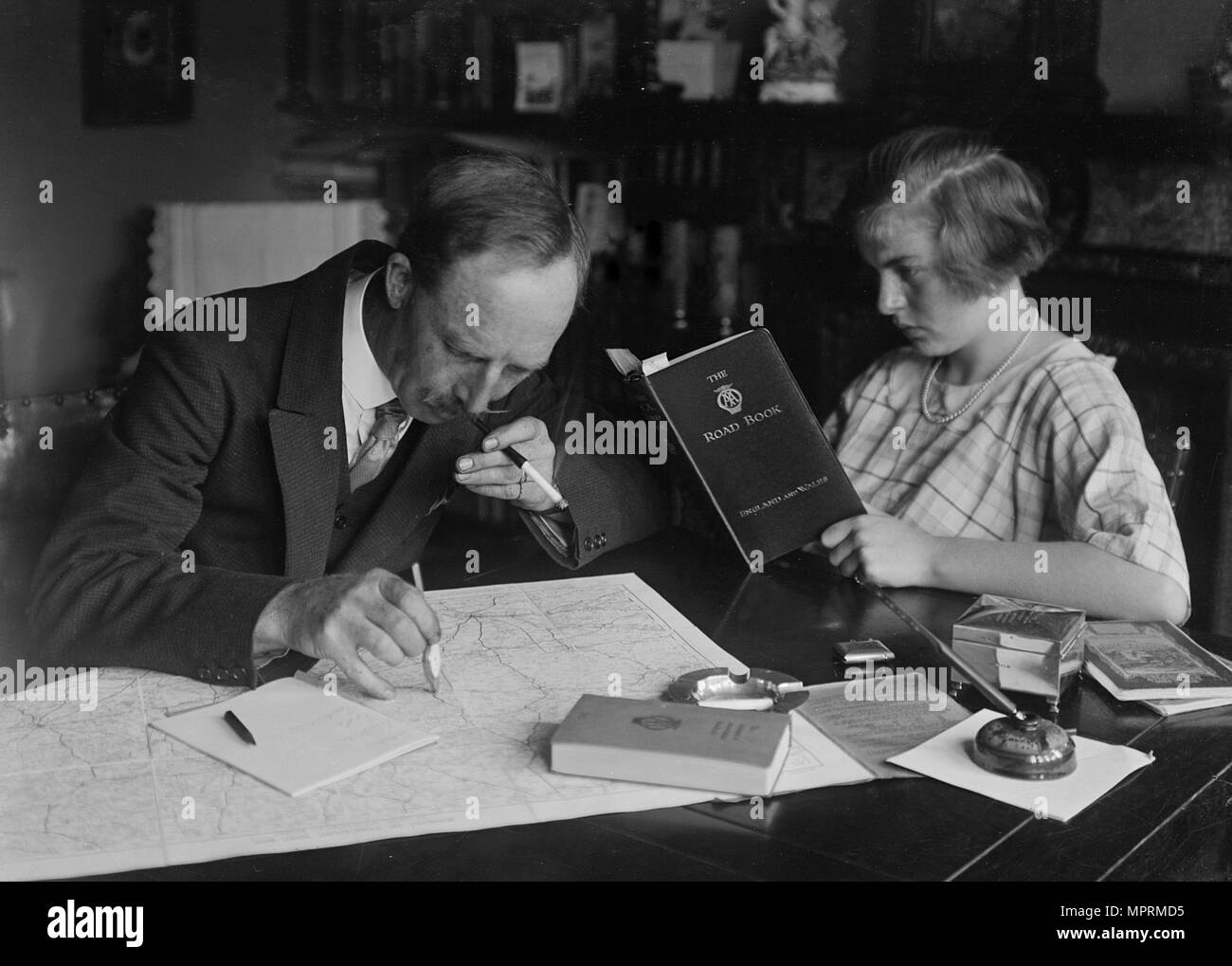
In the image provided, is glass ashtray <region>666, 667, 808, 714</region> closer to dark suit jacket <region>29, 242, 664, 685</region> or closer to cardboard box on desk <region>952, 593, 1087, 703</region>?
cardboard box on desk <region>952, 593, 1087, 703</region>

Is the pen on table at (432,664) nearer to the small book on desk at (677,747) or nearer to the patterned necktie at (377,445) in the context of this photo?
the small book on desk at (677,747)

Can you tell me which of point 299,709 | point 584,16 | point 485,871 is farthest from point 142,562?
point 584,16

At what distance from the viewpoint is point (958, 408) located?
7.98 feet

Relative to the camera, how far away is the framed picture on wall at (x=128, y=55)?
245 cm

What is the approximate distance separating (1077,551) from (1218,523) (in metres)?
0.86

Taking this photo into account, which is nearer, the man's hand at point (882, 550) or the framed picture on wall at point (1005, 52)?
the man's hand at point (882, 550)

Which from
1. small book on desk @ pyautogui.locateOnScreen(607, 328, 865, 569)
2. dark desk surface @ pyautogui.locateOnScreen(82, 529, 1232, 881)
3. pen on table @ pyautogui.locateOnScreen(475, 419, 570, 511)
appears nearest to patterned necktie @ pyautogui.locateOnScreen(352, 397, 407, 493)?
pen on table @ pyautogui.locateOnScreen(475, 419, 570, 511)

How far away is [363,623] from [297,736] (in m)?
0.18

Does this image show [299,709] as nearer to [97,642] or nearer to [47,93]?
[97,642]

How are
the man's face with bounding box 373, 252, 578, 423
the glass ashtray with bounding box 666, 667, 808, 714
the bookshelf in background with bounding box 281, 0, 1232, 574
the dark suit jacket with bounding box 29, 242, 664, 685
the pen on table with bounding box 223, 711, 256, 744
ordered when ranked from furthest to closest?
1. the bookshelf in background with bounding box 281, 0, 1232, 574
2. the man's face with bounding box 373, 252, 578, 423
3. the dark suit jacket with bounding box 29, 242, 664, 685
4. the glass ashtray with bounding box 666, 667, 808, 714
5. the pen on table with bounding box 223, 711, 256, 744

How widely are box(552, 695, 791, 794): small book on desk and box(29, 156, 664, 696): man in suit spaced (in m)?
0.49

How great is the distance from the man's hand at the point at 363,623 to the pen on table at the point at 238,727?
148mm

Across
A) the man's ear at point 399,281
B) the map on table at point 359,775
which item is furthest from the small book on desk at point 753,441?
the map on table at point 359,775

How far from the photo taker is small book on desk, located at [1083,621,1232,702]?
4.68ft
